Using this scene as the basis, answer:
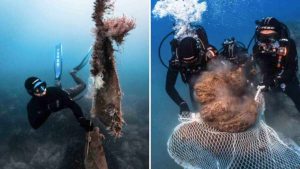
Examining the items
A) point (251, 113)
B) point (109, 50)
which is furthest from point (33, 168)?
point (251, 113)

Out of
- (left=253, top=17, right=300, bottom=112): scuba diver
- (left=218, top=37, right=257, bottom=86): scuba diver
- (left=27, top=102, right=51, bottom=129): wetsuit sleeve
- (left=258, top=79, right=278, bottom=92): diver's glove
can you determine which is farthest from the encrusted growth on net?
(left=258, top=79, right=278, bottom=92): diver's glove

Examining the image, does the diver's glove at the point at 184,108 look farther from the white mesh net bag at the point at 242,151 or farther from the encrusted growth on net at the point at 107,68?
the encrusted growth on net at the point at 107,68

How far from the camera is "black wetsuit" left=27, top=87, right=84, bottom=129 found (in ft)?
13.6

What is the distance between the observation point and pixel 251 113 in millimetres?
3938

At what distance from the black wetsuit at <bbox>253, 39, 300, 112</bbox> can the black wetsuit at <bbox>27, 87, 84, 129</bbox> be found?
210 centimetres

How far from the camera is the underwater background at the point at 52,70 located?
161 inches

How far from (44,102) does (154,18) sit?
1.56 metres

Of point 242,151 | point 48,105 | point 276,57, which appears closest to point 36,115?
point 48,105

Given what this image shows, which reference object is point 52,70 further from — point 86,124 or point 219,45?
point 219,45

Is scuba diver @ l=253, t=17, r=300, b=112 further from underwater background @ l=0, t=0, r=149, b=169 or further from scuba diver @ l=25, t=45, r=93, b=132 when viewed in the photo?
scuba diver @ l=25, t=45, r=93, b=132

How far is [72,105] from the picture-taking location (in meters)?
4.18

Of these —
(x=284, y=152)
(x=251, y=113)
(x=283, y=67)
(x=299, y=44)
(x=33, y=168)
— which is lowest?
(x=33, y=168)

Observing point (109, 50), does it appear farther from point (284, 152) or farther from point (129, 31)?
point (284, 152)

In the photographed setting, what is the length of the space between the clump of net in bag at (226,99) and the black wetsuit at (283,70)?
0.25 metres
